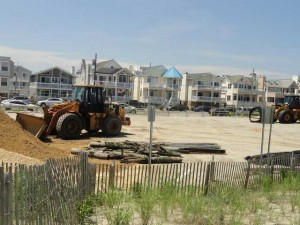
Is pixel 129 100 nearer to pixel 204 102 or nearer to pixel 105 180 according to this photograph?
pixel 204 102

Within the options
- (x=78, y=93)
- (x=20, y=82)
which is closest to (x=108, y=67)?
(x=20, y=82)

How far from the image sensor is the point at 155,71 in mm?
102312

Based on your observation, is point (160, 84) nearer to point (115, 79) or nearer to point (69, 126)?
point (115, 79)

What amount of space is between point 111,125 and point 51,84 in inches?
2541

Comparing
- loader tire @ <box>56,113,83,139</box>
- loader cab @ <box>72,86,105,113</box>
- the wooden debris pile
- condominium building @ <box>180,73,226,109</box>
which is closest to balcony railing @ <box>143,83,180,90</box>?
condominium building @ <box>180,73,226,109</box>

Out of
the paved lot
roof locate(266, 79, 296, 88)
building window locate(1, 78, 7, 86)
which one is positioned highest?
roof locate(266, 79, 296, 88)

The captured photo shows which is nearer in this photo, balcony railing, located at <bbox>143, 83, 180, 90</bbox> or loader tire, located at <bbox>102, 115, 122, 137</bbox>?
loader tire, located at <bbox>102, 115, 122, 137</bbox>

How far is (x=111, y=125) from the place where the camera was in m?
26.5

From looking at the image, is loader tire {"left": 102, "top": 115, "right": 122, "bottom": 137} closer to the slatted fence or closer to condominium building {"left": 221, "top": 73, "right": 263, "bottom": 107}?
the slatted fence

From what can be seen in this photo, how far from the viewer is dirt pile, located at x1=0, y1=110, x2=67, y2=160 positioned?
16.0 metres

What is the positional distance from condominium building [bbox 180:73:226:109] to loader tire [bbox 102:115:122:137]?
7661 centimetres

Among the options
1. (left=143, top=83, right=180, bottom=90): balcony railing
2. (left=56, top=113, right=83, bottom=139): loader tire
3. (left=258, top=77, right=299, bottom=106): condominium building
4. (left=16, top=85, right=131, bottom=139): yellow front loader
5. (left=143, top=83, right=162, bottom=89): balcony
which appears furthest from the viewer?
(left=258, top=77, right=299, bottom=106): condominium building

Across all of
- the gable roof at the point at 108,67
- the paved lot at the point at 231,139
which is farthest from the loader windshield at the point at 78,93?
the gable roof at the point at 108,67

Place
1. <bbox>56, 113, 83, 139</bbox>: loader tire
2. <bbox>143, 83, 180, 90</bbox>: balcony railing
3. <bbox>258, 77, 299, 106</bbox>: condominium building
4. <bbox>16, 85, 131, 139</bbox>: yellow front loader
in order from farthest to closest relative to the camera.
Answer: <bbox>258, 77, 299, 106</bbox>: condominium building, <bbox>143, 83, 180, 90</bbox>: balcony railing, <bbox>16, 85, 131, 139</bbox>: yellow front loader, <bbox>56, 113, 83, 139</bbox>: loader tire
